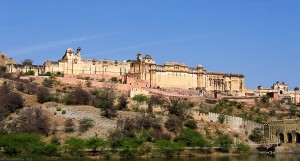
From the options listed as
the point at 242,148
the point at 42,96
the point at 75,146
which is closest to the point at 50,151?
the point at 75,146

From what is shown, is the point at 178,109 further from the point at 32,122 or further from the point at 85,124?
the point at 32,122

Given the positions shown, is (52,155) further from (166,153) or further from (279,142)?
(279,142)

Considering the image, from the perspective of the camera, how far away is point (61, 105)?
47781 millimetres

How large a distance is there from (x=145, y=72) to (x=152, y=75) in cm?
105

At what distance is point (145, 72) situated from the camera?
225 ft

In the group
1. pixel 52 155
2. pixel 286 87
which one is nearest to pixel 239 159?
pixel 52 155

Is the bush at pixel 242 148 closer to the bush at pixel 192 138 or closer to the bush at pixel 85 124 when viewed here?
the bush at pixel 192 138

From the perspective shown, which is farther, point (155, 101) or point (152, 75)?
point (152, 75)

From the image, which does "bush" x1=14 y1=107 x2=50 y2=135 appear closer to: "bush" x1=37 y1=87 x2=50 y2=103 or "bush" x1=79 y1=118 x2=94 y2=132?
"bush" x1=79 y1=118 x2=94 y2=132

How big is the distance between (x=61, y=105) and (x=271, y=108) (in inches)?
1056

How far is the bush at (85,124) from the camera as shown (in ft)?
139

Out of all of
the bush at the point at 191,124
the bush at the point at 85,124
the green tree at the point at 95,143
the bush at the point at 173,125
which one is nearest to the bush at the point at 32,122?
the bush at the point at 85,124

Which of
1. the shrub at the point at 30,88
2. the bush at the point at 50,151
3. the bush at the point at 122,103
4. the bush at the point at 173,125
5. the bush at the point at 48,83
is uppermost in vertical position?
the bush at the point at 48,83

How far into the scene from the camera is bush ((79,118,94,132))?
4241 cm
